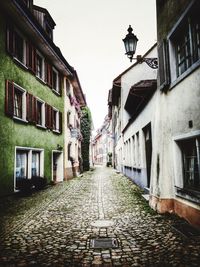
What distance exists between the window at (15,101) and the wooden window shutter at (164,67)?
655cm

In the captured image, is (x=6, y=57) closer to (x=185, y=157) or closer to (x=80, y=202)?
(x=80, y=202)

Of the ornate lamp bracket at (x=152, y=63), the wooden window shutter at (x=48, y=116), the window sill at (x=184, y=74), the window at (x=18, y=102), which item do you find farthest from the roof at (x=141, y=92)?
the window at (x=18, y=102)

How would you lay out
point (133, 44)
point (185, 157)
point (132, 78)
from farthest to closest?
point (132, 78), point (133, 44), point (185, 157)

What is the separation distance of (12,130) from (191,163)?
793 cm

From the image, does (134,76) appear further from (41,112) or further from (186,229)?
(186,229)

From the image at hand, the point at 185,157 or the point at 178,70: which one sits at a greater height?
the point at 178,70

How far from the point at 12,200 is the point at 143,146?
610cm

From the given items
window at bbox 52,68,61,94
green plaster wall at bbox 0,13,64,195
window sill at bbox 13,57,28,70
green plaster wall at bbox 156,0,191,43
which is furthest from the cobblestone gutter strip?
window at bbox 52,68,61,94

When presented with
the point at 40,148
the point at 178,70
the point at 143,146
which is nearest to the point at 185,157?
the point at 178,70

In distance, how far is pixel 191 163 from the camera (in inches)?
262

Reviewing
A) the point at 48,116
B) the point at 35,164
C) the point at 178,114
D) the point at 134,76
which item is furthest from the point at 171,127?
the point at 134,76

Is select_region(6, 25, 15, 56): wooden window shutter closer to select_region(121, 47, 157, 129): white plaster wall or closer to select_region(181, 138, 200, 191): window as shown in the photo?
select_region(181, 138, 200, 191): window

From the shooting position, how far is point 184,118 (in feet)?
21.0

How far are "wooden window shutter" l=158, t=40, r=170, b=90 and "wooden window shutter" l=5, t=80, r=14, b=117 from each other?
257 inches
